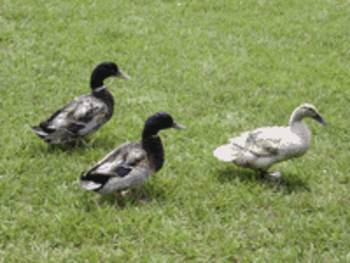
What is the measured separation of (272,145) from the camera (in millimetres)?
4531

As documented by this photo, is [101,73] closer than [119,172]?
No

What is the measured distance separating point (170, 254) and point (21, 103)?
3691 millimetres

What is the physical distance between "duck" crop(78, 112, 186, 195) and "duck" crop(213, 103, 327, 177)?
2.68 feet

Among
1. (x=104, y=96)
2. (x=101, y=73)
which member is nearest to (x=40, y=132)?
(x=104, y=96)

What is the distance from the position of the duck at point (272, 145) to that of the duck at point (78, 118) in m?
1.57

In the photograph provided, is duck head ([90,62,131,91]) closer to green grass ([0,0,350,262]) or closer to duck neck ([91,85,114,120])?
duck neck ([91,85,114,120])

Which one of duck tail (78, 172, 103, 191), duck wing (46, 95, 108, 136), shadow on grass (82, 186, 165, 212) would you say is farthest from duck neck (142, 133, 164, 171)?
duck wing (46, 95, 108, 136)

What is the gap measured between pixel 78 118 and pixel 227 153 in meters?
1.84

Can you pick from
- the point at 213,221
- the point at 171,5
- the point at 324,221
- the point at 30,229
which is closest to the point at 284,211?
the point at 324,221

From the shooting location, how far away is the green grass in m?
4.01

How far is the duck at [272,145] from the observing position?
14.9 feet

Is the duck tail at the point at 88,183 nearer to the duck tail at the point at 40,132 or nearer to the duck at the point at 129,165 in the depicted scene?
the duck at the point at 129,165

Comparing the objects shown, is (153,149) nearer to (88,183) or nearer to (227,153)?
(88,183)

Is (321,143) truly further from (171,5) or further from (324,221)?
(171,5)
